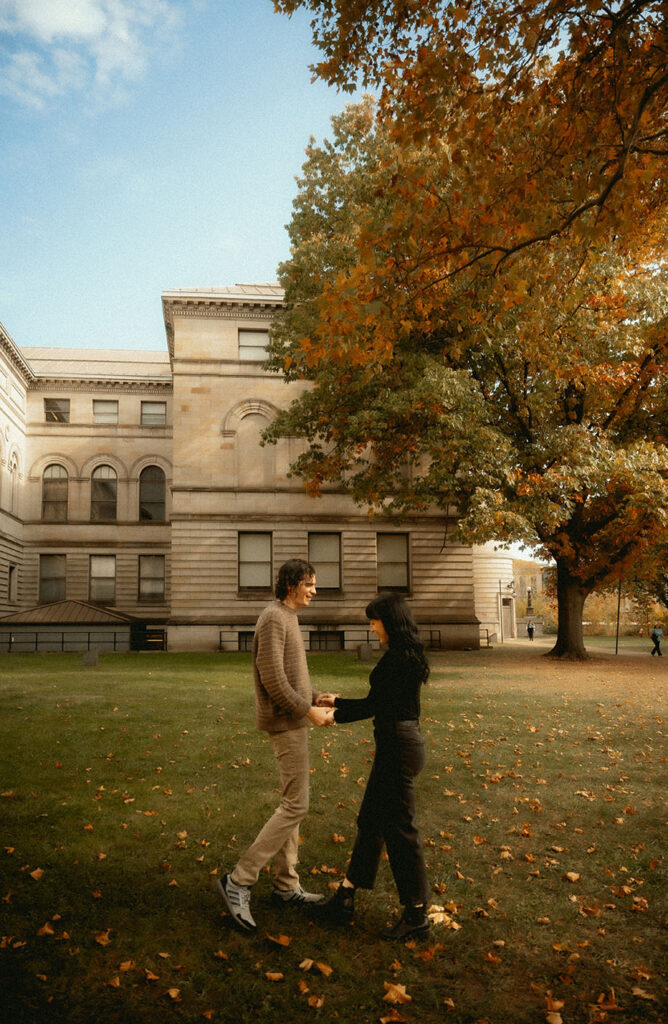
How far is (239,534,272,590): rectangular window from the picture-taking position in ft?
102

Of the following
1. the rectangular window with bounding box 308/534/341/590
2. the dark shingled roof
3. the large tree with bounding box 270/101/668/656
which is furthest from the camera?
the rectangular window with bounding box 308/534/341/590

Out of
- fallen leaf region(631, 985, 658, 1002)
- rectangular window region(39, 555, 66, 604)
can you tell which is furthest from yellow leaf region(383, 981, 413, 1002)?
rectangular window region(39, 555, 66, 604)

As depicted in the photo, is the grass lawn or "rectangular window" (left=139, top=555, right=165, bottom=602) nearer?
the grass lawn

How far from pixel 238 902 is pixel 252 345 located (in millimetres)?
29222

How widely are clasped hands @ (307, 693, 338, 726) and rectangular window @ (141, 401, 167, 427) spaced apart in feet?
130

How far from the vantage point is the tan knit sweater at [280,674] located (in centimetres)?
457

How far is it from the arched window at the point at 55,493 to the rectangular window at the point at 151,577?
16.5 ft

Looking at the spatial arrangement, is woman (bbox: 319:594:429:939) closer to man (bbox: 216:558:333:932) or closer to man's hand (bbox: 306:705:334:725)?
man's hand (bbox: 306:705:334:725)

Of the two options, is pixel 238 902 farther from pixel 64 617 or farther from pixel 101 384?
pixel 101 384

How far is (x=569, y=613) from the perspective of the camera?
981 inches

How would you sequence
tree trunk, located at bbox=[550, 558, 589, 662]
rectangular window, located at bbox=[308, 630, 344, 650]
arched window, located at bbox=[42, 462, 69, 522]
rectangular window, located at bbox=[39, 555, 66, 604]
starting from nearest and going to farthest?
tree trunk, located at bbox=[550, 558, 589, 662] < rectangular window, located at bbox=[308, 630, 344, 650] < rectangular window, located at bbox=[39, 555, 66, 604] < arched window, located at bbox=[42, 462, 69, 522]

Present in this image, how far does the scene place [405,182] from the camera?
6.68 m

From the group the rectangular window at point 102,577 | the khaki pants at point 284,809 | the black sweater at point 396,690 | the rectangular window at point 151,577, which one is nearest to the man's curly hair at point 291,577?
the black sweater at point 396,690

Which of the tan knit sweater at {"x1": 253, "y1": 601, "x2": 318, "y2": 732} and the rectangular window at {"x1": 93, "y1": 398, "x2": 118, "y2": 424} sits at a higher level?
the rectangular window at {"x1": 93, "y1": 398, "x2": 118, "y2": 424}
